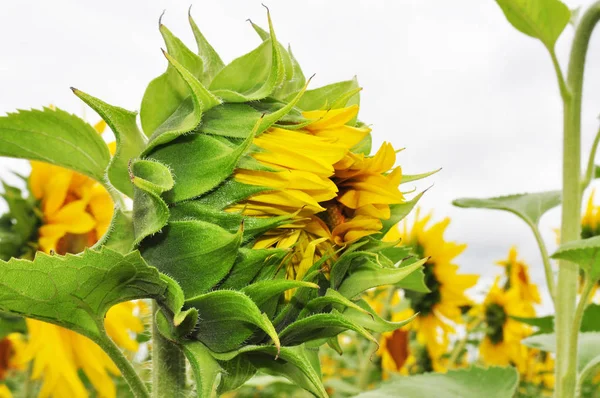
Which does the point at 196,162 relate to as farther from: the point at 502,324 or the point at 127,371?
the point at 502,324

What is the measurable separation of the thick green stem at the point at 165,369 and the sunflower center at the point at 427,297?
2.13 metres

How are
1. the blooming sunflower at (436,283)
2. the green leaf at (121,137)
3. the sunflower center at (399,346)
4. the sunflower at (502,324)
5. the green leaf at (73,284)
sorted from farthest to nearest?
the sunflower at (502,324), the sunflower center at (399,346), the blooming sunflower at (436,283), the green leaf at (121,137), the green leaf at (73,284)

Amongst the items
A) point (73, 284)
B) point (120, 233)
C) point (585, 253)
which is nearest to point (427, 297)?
point (585, 253)

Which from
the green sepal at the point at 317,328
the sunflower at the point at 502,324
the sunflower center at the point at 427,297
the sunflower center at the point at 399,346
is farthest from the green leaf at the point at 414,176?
the sunflower at the point at 502,324

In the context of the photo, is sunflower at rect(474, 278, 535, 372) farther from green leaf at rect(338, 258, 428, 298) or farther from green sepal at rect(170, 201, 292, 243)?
green sepal at rect(170, 201, 292, 243)

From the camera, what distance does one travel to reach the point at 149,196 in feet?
2.96

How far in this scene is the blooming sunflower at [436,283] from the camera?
9.54ft

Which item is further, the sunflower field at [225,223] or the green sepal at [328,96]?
the green sepal at [328,96]

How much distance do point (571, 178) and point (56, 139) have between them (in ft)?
4.39

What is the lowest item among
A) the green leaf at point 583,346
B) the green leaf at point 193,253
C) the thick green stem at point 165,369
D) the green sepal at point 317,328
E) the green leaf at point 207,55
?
the green leaf at point 583,346

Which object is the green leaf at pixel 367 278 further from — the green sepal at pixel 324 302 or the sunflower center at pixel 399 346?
the sunflower center at pixel 399 346

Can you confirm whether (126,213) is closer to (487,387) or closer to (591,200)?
(487,387)

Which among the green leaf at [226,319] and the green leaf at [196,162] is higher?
the green leaf at [196,162]

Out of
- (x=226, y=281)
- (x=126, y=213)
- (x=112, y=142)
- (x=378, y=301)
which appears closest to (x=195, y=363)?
(x=226, y=281)
